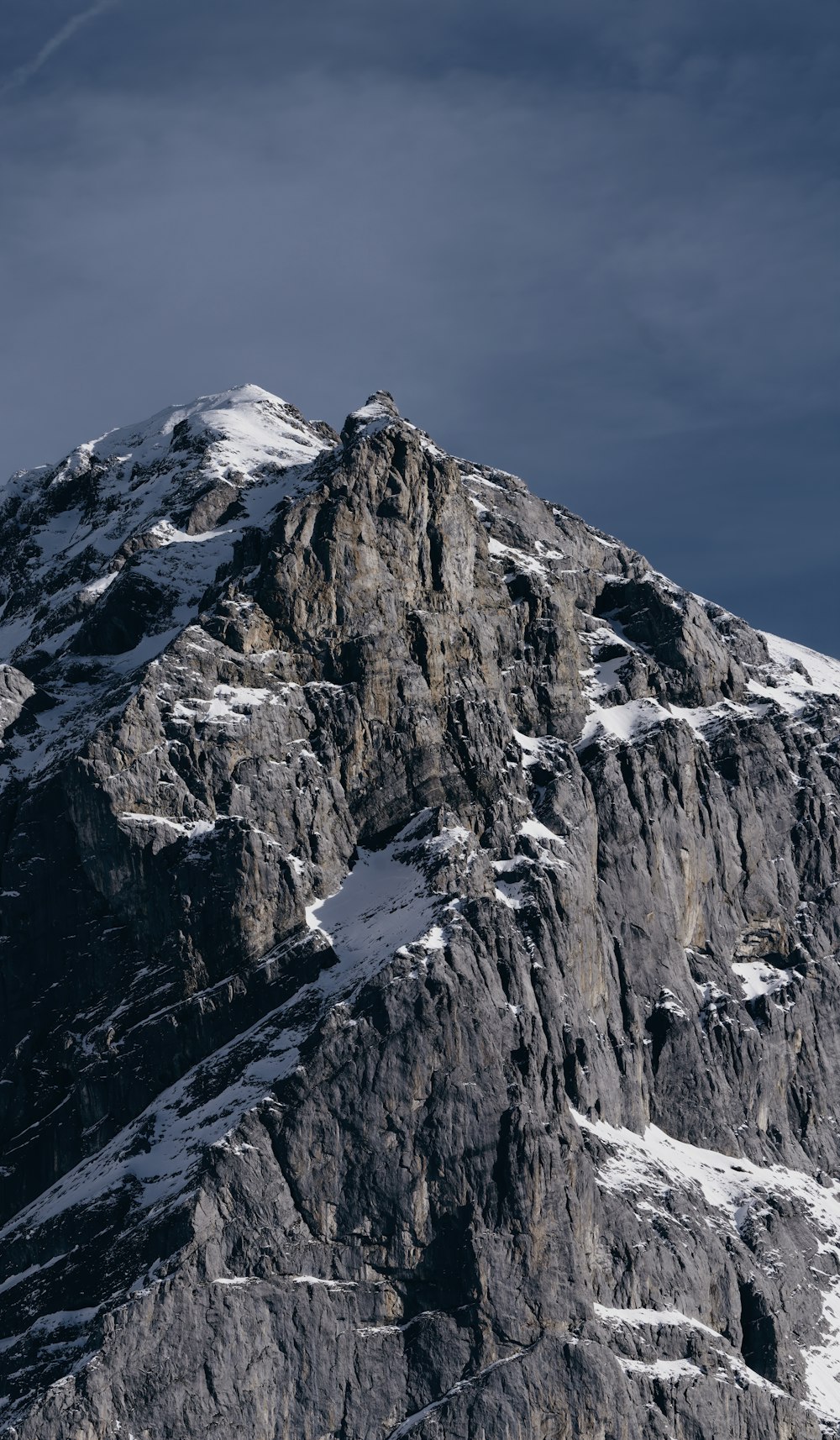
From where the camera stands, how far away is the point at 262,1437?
653ft

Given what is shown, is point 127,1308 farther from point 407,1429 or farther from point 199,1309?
point 407,1429

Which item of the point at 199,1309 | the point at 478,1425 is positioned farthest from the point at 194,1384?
the point at 478,1425

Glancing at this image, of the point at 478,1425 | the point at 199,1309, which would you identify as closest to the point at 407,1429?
the point at 478,1425

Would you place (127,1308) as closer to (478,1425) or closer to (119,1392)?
(119,1392)

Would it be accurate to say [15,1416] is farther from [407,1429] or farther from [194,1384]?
[407,1429]

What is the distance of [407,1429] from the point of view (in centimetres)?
19938

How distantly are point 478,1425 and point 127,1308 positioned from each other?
2705cm

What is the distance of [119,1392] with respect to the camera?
196375mm

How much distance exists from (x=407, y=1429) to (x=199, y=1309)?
57.5ft

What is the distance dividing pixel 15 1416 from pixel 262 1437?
18013mm

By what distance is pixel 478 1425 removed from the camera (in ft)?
656

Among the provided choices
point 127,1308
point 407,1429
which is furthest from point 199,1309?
point 407,1429

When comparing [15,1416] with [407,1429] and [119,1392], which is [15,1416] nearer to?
[119,1392]

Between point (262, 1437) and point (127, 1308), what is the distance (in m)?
13.6
